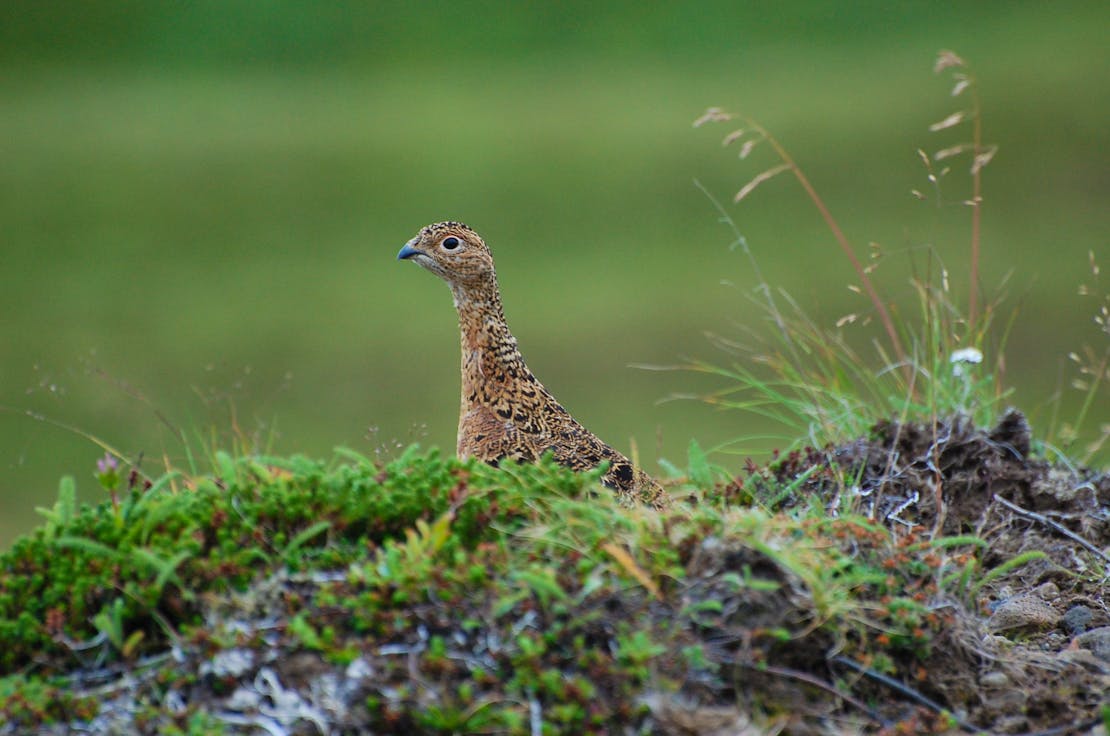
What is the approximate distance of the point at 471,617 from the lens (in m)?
2.73

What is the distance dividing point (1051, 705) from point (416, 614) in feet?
5.23

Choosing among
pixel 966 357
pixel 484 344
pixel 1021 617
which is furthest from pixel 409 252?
pixel 1021 617

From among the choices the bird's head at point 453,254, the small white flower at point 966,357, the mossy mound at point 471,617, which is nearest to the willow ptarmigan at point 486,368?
the bird's head at point 453,254

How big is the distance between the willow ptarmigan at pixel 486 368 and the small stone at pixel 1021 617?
1567 mm

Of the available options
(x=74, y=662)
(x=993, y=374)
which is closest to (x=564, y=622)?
(x=74, y=662)

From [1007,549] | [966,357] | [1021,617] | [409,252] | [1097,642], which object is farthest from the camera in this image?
[409,252]

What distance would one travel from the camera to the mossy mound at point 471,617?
261cm

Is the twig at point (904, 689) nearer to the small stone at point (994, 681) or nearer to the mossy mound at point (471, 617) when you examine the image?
the mossy mound at point (471, 617)

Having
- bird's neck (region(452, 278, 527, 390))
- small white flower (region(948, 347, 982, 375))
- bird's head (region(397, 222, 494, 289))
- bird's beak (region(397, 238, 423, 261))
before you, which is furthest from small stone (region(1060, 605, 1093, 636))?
bird's beak (region(397, 238, 423, 261))

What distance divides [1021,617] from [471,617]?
1.88 meters

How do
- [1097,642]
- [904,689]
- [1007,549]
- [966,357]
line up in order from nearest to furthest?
[904,689]
[1097,642]
[1007,549]
[966,357]

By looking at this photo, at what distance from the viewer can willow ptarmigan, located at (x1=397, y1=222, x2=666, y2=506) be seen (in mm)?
4871

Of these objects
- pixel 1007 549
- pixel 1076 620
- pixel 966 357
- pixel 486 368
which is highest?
pixel 486 368

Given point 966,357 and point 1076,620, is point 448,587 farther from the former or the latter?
point 966,357
